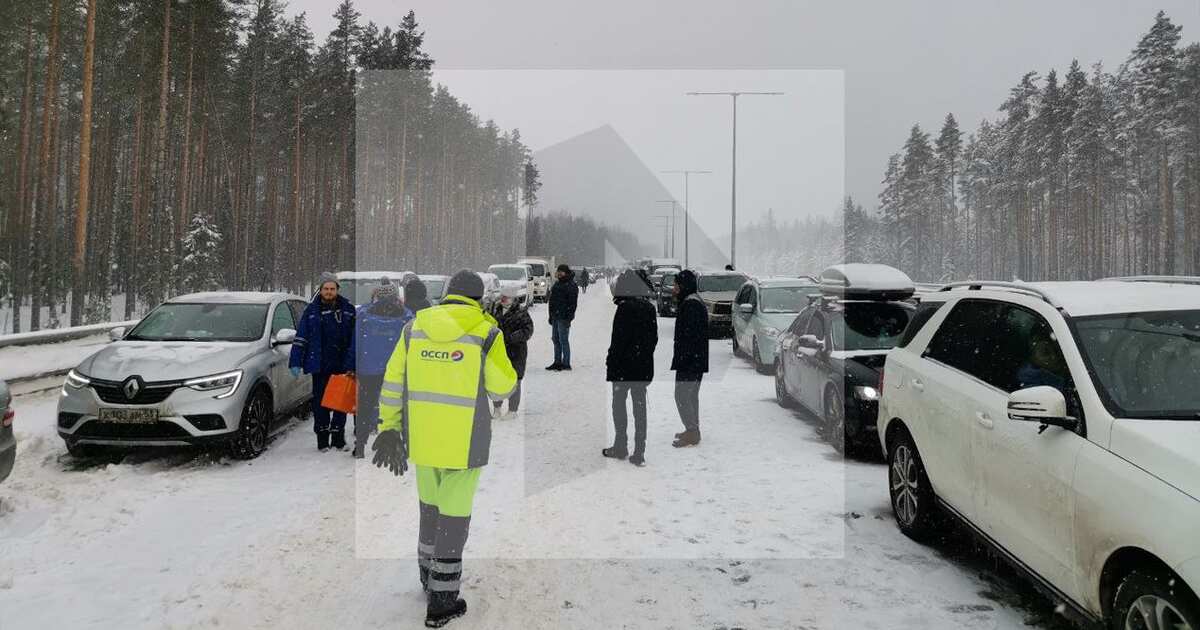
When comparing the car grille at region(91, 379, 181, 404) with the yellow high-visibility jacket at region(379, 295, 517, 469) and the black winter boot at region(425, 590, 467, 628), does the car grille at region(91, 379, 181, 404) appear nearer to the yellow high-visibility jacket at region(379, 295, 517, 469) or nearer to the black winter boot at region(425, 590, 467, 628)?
the yellow high-visibility jacket at region(379, 295, 517, 469)

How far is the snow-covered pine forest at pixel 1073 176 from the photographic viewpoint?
4666cm

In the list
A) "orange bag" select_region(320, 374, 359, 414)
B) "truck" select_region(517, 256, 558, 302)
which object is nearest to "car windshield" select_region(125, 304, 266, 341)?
"orange bag" select_region(320, 374, 359, 414)

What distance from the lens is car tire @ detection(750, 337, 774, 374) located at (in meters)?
14.1

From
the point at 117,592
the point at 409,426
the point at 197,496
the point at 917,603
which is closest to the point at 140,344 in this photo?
the point at 197,496

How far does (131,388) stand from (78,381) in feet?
2.16

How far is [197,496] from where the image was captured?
638 centimetres

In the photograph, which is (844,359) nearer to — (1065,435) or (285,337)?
(1065,435)

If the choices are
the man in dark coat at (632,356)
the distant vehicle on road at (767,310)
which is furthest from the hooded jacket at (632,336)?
the distant vehicle on road at (767,310)

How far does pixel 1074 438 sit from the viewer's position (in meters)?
3.47

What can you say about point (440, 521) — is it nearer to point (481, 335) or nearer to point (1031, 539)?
point (481, 335)

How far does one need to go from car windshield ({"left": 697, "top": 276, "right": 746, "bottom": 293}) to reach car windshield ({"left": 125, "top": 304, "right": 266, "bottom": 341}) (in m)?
15.1

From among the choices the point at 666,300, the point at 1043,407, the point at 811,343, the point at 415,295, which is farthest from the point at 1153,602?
the point at 666,300

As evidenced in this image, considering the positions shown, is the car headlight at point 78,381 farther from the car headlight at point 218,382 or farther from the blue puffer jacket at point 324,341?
the blue puffer jacket at point 324,341

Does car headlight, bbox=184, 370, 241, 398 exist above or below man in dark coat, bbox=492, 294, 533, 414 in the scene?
below
